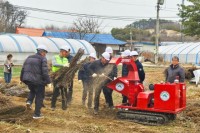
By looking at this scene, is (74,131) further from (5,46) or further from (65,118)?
(5,46)

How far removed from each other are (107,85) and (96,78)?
0.62 meters

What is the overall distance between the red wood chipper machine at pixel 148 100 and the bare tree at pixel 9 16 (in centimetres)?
5009

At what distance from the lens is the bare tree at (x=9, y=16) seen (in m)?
58.9

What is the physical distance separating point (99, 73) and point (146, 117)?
1928mm

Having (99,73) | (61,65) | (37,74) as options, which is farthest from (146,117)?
(61,65)

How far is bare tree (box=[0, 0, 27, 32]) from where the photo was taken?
58.9 m

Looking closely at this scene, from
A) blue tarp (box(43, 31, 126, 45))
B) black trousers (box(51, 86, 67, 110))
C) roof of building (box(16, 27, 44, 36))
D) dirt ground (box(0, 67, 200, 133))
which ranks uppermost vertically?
roof of building (box(16, 27, 44, 36))

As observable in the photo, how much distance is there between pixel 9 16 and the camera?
65312mm

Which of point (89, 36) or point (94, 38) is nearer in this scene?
point (89, 36)

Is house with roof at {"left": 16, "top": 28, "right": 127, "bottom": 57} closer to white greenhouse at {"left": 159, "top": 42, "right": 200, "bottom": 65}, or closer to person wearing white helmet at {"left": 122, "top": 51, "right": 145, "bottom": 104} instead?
white greenhouse at {"left": 159, "top": 42, "right": 200, "bottom": 65}

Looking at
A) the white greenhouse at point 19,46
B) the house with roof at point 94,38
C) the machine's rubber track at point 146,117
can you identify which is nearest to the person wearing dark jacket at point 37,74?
the machine's rubber track at point 146,117

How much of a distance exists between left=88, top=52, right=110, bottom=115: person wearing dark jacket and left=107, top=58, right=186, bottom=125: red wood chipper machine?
1.23 feet

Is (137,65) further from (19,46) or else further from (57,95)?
(19,46)

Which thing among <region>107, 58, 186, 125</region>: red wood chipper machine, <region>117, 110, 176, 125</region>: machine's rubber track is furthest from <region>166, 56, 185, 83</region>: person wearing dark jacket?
<region>117, 110, 176, 125</region>: machine's rubber track
